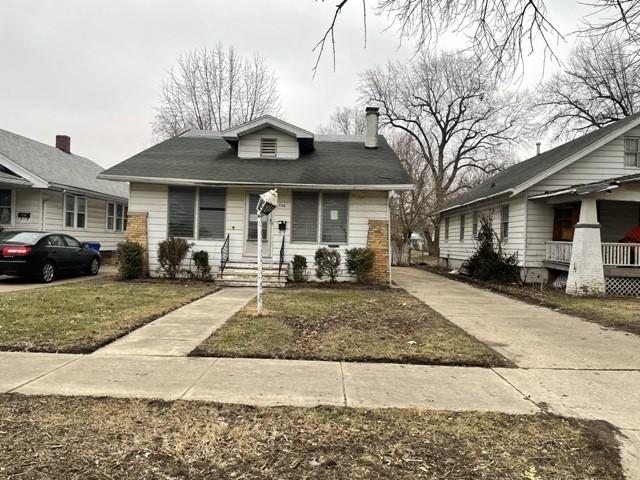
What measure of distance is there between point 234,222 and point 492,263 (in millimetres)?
8989

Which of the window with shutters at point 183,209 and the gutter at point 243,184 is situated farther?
the window with shutters at point 183,209

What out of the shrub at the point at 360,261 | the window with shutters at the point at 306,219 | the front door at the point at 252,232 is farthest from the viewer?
the front door at the point at 252,232

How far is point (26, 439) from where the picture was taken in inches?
115

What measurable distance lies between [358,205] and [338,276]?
2.30 m

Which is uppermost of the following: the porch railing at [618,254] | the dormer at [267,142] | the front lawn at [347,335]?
the dormer at [267,142]

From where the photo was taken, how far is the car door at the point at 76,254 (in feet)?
44.1

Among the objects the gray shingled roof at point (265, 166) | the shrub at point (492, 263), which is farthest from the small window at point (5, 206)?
the shrub at point (492, 263)

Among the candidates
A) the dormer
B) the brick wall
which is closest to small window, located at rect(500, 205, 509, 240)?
the brick wall

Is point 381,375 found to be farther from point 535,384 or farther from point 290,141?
point 290,141

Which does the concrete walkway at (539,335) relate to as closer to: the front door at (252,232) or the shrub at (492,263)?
the shrub at (492,263)

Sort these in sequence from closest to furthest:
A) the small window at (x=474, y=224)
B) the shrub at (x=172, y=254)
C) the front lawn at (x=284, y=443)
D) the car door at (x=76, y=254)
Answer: the front lawn at (x=284, y=443), the shrub at (x=172, y=254), the car door at (x=76, y=254), the small window at (x=474, y=224)

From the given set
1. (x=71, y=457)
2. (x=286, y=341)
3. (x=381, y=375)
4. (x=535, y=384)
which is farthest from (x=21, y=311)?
(x=535, y=384)

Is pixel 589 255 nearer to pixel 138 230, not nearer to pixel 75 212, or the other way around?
pixel 138 230

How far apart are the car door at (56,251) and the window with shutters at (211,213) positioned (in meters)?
4.21
